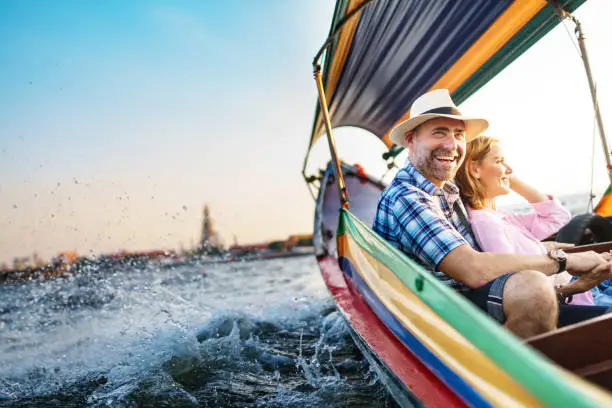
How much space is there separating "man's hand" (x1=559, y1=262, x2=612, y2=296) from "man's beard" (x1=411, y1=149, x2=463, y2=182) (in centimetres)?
88

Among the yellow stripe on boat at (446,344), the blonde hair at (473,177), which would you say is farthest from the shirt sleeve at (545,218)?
the yellow stripe on boat at (446,344)

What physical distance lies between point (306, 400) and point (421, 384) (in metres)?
1.54

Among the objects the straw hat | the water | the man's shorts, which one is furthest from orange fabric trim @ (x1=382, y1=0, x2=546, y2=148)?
the water

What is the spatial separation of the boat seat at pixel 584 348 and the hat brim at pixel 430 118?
1350 millimetres

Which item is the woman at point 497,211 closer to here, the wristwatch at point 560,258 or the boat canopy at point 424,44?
the wristwatch at point 560,258

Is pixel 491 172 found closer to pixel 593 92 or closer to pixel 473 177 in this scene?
pixel 473 177

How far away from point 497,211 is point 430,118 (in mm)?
1084

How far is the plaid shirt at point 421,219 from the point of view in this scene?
1.86 m

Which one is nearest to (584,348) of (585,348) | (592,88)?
(585,348)

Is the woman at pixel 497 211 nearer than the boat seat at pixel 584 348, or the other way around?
the boat seat at pixel 584 348

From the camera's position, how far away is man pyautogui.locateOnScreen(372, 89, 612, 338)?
1.50 meters

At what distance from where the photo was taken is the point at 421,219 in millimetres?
1925

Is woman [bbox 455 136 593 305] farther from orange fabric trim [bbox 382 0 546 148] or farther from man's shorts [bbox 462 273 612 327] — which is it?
orange fabric trim [bbox 382 0 546 148]

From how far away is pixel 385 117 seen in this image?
5.94 m
